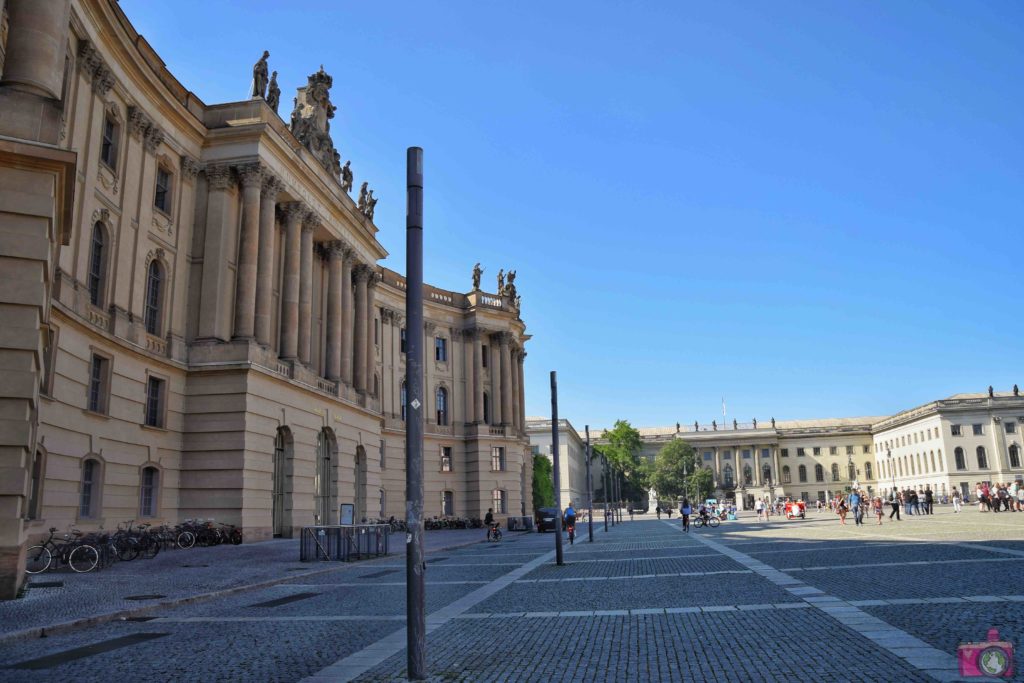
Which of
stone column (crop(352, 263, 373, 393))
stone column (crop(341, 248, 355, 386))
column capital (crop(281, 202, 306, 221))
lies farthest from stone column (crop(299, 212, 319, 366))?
stone column (crop(352, 263, 373, 393))

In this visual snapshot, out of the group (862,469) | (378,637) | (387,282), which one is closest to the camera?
(378,637)

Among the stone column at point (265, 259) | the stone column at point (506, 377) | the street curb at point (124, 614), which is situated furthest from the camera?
the stone column at point (506, 377)

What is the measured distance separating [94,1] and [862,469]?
15701 cm

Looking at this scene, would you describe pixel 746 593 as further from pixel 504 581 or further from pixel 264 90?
pixel 264 90

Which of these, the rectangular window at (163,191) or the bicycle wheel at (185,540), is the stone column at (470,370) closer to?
the rectangular window at (163,191)

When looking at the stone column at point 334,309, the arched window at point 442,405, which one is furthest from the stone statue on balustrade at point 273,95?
the arched window at point 442,405

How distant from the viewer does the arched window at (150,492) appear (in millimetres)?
28266

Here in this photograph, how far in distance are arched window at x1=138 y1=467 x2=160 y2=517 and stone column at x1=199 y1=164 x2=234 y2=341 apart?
5.74 metres

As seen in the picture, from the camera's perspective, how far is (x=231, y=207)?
33312mm

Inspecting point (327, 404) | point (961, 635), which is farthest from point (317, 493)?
point (961, 635)

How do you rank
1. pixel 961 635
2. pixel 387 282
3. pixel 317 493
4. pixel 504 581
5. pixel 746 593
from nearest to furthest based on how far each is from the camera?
1. pixel 961 635
2. pixel 746 593
3. pixel 504 581
4. pixel 317 493
5. pixel 387 282

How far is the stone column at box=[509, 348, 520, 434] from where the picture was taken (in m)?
70.9
